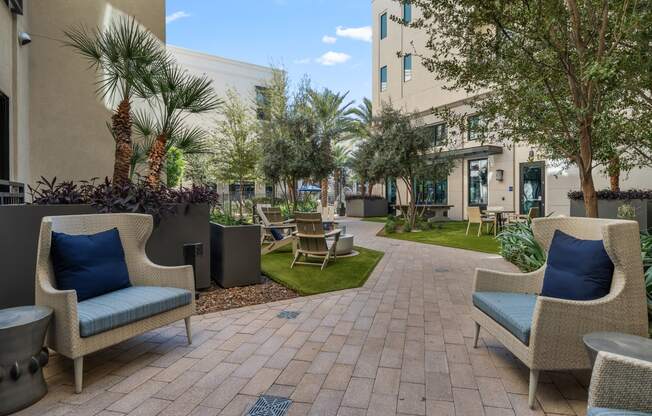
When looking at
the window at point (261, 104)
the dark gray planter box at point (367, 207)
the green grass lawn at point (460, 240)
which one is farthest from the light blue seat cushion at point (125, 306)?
the dark gray planter box at point (367, 207)

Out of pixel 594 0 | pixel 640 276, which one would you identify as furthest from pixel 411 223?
pixel 640 276

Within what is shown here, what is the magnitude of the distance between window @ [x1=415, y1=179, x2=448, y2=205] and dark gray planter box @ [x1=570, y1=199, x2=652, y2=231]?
8.54 metres

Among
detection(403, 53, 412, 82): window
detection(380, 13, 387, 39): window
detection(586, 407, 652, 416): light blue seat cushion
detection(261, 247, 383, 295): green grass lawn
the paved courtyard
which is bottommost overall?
the paved courtyard

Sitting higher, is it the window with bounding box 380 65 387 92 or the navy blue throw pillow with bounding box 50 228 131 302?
the window with bounding box 380 65 387 92

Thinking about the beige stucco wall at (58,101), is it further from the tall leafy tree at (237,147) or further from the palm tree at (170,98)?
the tall leafy tree at (237,147)

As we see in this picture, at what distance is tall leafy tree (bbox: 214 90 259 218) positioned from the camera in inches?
597

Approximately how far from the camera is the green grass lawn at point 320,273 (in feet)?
16.5

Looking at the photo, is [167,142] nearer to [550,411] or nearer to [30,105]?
[30,105]

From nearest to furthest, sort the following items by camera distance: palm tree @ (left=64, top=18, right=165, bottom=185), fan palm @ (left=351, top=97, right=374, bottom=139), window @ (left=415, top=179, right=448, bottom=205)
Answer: palm tree @ (left=64, top=18, right=165, bottom=185) < window @ (left=415, top=179, right=448, bottom=205) < fan palm @ (left=351, top=97, right=374, bottom=139)

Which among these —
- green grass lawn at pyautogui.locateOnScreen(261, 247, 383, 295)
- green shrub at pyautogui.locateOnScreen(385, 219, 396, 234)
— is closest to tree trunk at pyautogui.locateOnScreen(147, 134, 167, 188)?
green grass lawn at pyautogui.locateOnScreen(261, 247, 383, 295)

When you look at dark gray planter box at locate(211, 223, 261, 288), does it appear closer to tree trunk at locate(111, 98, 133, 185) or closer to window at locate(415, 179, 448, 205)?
tree trunk at locate(111, 98, 133, 185)

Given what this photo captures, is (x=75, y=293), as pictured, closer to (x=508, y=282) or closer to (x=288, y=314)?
(x=288, y=314)

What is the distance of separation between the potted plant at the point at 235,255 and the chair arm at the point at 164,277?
1653mm

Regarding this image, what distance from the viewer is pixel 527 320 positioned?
7.43ft
